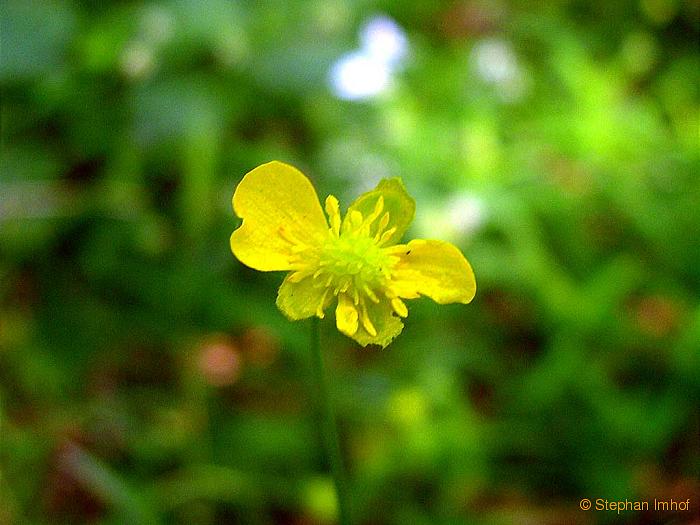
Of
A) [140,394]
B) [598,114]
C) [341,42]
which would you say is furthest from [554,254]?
[140,394]

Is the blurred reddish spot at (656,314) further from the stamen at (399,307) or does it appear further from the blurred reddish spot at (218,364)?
the stamen at (399,307)

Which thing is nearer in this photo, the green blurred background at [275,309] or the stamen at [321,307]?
the stamen at [321,307]

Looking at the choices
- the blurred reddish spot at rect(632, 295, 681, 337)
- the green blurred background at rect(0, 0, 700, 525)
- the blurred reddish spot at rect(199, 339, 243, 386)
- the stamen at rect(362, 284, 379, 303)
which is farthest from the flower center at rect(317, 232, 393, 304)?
the blurred reddish spot at rect(632, 295, 681, 337)

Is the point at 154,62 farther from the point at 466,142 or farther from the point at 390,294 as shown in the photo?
the point at 390,294

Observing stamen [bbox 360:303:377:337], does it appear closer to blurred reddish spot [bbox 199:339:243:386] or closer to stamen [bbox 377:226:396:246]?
stamen [bbox 377:226:396:246]

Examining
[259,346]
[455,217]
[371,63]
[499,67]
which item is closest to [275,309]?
[259,346]

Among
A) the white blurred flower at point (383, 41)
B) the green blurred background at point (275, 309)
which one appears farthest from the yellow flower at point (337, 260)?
the white blurred flower at point (383, 41)

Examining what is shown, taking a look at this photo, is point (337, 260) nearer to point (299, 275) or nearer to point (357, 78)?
point (299, 275)
